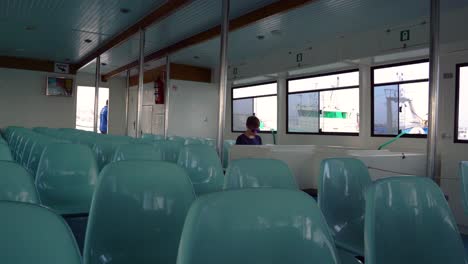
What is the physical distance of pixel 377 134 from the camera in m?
6.57

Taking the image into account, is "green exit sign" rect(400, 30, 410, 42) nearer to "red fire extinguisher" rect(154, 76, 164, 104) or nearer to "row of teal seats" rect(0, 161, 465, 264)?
"row of teal seats" rect(0, 161, 465, 264)

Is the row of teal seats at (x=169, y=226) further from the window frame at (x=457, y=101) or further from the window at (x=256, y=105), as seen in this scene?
the window at (x=256, y=105)

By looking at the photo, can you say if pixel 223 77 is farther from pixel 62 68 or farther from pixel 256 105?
pixel 62 68

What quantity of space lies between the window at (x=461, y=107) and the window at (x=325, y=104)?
205 centimetres

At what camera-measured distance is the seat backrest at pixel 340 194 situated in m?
2.29

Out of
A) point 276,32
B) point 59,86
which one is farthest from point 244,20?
point 59,86

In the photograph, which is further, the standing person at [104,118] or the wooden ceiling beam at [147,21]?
the standing person at [104,118]

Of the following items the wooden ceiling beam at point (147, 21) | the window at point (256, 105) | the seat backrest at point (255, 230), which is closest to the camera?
the seat backrest at point (255, 230)

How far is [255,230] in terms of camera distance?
104cm

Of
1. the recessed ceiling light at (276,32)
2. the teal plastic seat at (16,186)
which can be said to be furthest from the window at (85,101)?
the teal plastic seat at (16,186)

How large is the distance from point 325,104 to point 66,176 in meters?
6.18

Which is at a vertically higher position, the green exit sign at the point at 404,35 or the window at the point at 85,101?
the green exit sign at the point at 404,35

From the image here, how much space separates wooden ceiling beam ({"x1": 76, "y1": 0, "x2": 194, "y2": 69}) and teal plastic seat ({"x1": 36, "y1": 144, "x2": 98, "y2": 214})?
2.97 metres

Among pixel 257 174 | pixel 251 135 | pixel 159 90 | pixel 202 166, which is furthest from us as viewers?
pixel 159 90
